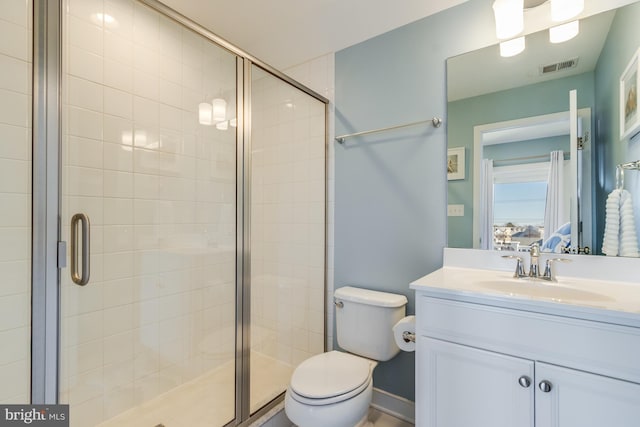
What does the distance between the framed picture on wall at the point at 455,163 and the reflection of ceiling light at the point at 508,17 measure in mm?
586

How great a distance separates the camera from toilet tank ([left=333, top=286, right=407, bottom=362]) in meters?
1.60

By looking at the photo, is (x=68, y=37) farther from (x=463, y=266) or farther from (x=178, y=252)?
(x=463, y=266)

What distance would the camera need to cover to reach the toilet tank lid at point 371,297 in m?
1.60

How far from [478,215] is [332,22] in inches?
54.1

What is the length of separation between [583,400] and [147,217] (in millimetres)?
1823

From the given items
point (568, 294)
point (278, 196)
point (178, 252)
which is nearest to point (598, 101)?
point (568, 294)

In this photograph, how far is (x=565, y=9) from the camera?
1.36 meters

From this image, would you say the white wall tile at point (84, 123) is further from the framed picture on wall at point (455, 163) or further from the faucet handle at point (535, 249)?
the faucet handle at point (535, 249)

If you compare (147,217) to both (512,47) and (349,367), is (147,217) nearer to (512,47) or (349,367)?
(349,367)

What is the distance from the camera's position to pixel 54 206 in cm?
101

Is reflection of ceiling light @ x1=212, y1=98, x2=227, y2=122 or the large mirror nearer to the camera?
the large mirror
